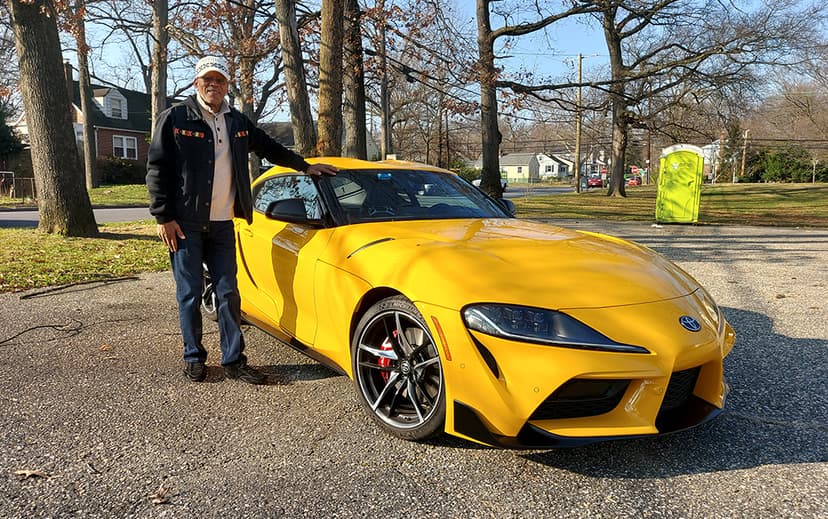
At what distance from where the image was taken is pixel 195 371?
12.3ft

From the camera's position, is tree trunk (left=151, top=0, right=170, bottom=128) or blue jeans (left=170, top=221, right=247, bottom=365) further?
tree trunk (left=151, top=0, right=170, bottom=128)

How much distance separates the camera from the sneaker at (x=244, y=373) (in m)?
3.73

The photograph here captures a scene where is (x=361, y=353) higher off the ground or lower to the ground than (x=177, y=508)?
higher

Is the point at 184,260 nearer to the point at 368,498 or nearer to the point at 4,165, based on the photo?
the point at 368,498

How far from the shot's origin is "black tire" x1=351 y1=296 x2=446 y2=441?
2803 mm

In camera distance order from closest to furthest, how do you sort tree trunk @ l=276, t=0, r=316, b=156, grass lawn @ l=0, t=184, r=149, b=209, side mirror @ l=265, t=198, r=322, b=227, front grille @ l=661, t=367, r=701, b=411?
front grille @ l=661, t=367, r=701, b=411 < side mirror @ l=265, t=198, r=322, b=227 < tree trunk @ l=276, t=0, r=316, b=156 < grass lawn @ l=0, t=184, r=149, b=209

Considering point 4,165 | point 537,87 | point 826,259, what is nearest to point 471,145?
point 4,165

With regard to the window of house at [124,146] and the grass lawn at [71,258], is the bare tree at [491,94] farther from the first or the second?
the window of house at [124,146]

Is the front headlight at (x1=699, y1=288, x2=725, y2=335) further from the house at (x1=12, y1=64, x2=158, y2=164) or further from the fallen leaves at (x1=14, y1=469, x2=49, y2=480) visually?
the house at (x1=12, y1=64, x2=158, y2=164)

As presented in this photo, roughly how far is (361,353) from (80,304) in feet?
13.1

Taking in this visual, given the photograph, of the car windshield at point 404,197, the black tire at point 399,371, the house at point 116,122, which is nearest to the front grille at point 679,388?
the black tire at point 399,371

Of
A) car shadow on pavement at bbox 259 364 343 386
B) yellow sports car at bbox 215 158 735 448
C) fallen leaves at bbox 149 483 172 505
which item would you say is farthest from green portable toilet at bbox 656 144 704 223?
fallen leaves at bbox 149 483 172 505

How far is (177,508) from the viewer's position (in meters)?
2.32

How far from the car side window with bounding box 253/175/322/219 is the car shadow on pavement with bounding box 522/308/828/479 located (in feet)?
6.74
